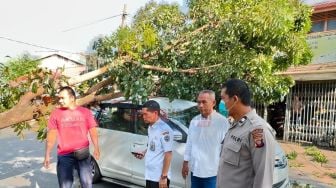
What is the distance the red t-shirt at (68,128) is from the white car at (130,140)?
3.86 feet

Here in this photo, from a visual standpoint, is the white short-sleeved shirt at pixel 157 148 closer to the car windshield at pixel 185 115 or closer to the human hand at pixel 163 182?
the human hand at pixel 163 182

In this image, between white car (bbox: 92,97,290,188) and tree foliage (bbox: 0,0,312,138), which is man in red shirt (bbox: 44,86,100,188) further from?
white car (bbox: 92,97,290,188)

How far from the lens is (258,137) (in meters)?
2.30

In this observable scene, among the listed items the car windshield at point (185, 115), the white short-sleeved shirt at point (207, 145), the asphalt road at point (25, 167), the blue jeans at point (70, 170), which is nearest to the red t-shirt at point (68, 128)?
the blue jeans at point (70, 170)

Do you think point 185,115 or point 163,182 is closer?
point 163,182

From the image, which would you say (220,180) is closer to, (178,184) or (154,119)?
(154,119)

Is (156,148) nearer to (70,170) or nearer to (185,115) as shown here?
(70,170)

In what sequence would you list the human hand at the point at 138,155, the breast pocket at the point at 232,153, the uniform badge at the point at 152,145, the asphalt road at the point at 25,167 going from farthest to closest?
the asphalt road at the point at 25,167, the human hand at the point at 138,155, the uniform badge at the point at 152,145, the breast pocket at the point at 232,153

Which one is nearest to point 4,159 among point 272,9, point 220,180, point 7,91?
point 7,91

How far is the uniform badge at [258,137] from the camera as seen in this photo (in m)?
2.29

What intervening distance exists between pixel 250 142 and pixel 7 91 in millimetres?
3783

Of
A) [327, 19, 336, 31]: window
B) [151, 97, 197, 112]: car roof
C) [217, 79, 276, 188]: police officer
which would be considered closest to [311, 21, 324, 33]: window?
[327, 19, 336, 31]: window

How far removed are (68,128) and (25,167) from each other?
448 cm

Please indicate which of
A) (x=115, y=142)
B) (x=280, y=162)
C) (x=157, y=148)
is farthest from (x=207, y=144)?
(x=115, y=142)
